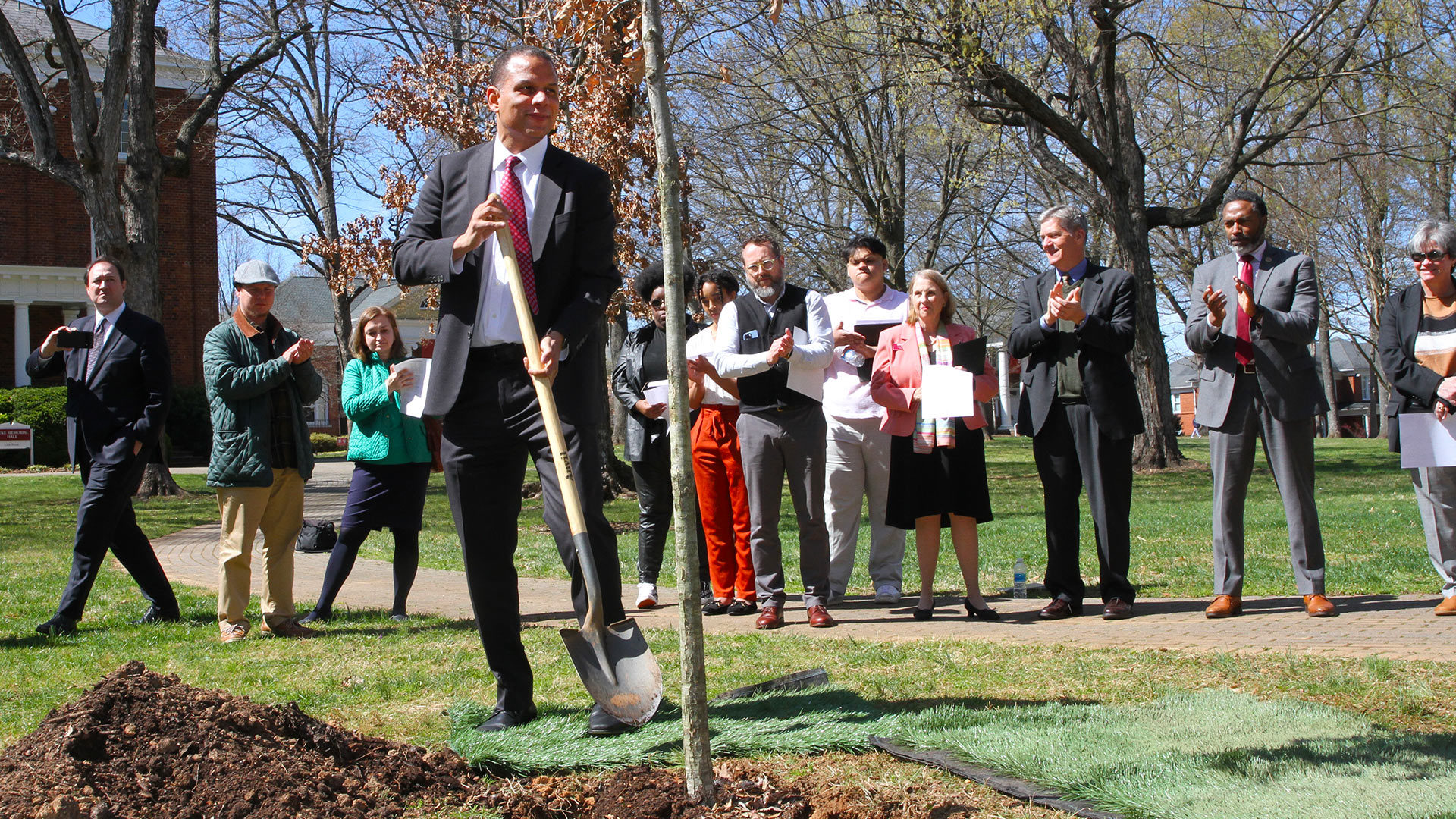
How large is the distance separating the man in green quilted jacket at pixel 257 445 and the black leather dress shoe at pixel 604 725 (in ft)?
10.5

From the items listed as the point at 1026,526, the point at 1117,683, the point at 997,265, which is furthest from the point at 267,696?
the point at 997,265

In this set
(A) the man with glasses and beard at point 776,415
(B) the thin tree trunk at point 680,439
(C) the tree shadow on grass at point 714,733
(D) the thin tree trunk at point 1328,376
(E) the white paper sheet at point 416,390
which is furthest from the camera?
(D) the thin tree trunk at point 1328,376

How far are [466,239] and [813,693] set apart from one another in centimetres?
209

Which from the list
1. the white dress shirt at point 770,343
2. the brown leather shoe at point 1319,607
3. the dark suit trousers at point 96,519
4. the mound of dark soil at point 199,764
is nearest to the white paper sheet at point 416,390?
the mound of dark soil at point 199,764

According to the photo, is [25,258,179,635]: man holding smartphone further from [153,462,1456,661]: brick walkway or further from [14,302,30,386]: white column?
[14,302,30,386]: white column

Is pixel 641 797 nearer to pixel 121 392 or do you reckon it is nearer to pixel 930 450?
pixel 930 450

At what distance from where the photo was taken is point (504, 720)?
3990mm

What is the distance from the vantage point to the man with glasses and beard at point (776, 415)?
666cm

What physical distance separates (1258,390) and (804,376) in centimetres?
246

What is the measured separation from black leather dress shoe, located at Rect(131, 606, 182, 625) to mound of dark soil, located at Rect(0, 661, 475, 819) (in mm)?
3662

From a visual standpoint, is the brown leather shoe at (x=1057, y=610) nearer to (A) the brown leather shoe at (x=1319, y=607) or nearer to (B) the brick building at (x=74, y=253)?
(A) the brown leather shoe at (x=1319, y=607)

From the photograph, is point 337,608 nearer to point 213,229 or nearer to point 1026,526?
point 1026,526

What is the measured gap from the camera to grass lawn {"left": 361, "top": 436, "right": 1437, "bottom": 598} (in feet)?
25.8

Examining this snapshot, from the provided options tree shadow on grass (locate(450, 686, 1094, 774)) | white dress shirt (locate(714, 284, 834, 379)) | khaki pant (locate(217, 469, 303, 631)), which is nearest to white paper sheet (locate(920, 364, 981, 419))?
white dress shirt (locate(714, 284, 834, 379))
